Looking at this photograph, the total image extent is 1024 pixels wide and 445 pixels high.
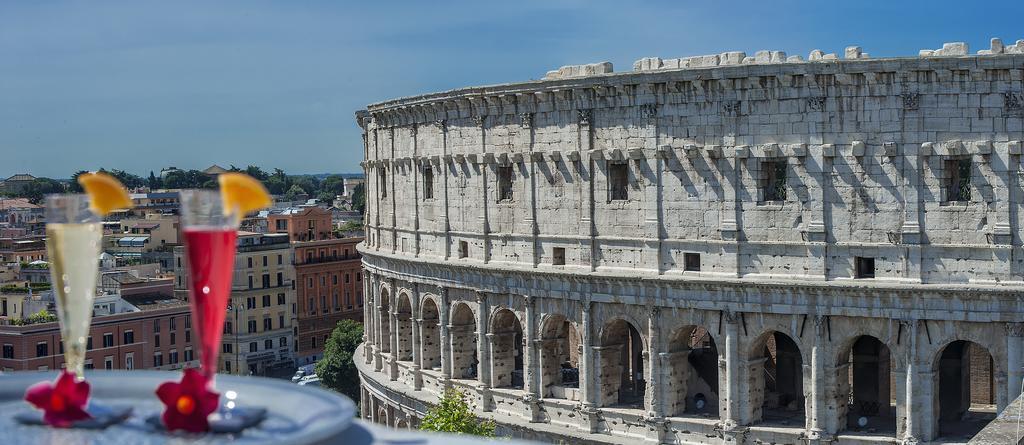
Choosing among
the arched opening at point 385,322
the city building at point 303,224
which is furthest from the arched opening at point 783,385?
the city building at point 303,224

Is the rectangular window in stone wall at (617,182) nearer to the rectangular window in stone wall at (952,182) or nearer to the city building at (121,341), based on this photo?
the rectangular window in stone wall at (952,182)

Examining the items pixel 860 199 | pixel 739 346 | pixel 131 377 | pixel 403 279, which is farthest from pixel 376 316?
pixel 131 377

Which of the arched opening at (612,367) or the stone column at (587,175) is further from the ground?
the stone column at (587,175)

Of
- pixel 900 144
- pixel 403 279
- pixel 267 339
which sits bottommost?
pixel 267 339

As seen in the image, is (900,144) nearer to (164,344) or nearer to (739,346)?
(739,346)

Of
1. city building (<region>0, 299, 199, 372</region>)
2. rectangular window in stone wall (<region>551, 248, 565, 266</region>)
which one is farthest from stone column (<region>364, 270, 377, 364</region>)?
city building (<region>0, 299, 199, 372</region>)

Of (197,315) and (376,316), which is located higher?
(197,315)
